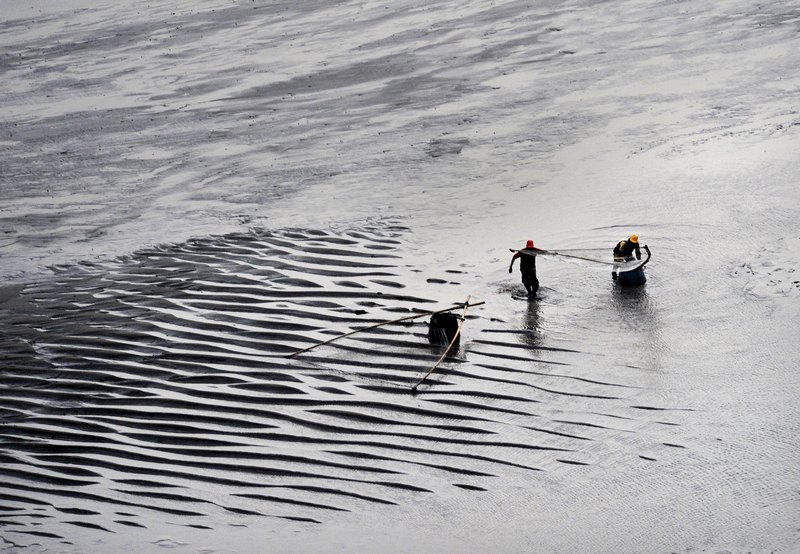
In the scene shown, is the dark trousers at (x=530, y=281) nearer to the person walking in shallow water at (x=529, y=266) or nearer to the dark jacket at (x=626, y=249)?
the person walking in shallow water at (x=529, y=266)

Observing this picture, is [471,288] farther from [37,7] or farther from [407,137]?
[37,7]

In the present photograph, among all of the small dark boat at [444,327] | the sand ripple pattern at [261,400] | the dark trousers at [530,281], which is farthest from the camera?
the dark trousers at [530,281]

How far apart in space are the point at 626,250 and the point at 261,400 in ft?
17.2

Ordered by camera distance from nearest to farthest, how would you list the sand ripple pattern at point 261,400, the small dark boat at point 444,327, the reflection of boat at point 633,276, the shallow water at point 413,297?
the shallow water at point 413,297, the sand ripple pattern at point 261,400, the small dark boat at point 444,327, the reflection of boat at point 633,276

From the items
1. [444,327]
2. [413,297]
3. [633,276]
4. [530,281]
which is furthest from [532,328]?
[413,297]

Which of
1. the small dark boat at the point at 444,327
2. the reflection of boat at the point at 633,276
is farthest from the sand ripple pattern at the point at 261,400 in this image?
the reflection of boat at the point at 633,276

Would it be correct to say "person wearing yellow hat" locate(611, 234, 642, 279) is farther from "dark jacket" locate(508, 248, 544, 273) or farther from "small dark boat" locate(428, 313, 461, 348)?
"small dark boat" locate(428, 313, 461, 348)

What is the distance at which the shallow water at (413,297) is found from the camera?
893 centimetres

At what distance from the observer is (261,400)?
427 inches

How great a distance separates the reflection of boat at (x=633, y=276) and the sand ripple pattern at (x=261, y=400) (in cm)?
180

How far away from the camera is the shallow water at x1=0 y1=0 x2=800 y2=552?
29.3 feet

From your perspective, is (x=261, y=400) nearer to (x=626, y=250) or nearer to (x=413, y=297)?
(x=413, y=297)

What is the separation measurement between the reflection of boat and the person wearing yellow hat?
5.3 inches

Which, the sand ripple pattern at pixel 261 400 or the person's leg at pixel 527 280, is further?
the person's leg at pixel 527 280
